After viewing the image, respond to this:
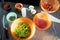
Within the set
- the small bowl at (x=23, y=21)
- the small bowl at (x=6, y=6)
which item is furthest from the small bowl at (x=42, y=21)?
the small bowl at (x=6, y=6)

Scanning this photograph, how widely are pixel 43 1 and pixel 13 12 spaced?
202 millimetres

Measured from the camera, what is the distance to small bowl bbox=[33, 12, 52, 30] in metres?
1.16

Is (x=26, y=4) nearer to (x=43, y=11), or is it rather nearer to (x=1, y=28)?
(x=43, y=11)

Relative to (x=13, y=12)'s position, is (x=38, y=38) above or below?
below

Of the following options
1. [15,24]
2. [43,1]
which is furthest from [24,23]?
[43,1]

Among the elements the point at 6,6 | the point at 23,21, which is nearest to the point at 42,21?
the point at 23,21

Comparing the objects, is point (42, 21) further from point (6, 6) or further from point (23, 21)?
point (6, 6)

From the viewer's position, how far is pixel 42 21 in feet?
3.85

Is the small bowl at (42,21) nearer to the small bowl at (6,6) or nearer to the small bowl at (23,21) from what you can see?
the small bowl at (23,21)

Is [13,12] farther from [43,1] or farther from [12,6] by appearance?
[43,1]

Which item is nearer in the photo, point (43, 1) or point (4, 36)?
point (4, 36)

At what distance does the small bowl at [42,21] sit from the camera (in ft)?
3.81

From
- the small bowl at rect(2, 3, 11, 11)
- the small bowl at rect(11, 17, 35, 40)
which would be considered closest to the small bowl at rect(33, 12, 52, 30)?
the small bowl at rect(11, 17, 35, 40)

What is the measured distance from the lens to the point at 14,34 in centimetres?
112
